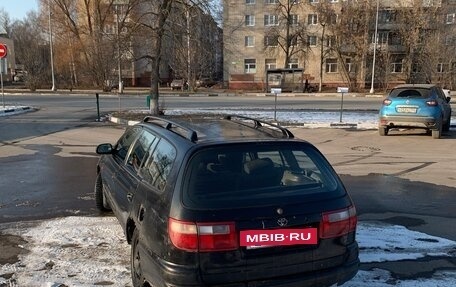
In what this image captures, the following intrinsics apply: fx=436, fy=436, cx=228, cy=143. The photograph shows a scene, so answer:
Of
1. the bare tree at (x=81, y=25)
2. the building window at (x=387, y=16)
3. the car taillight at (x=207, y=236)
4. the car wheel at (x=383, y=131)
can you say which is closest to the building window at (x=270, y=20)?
the building window at (x=387, y=16)

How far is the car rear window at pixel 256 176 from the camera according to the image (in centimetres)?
312

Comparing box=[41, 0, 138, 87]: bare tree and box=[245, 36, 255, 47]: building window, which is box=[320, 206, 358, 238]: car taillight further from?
box=[245, 36, 255, 47]: building window

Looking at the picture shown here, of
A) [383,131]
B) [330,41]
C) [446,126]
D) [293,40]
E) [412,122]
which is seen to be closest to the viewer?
[412,122]

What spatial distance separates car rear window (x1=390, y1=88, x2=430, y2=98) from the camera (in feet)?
45.9

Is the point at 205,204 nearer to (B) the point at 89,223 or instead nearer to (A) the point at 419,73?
(B) the point at 89,223

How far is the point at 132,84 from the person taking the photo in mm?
66000

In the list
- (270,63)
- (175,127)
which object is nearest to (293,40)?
(270,63)

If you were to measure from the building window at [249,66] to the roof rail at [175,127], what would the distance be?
197ft

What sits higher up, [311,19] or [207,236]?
[311,19]

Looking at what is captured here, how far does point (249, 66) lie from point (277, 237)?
62.3m

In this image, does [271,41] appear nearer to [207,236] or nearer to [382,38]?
[382,38]

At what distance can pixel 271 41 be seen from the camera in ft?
204

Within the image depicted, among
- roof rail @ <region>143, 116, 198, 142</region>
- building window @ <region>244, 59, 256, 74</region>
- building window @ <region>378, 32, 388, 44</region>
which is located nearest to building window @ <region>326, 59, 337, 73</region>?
building window @ <region>378, 32, 388, 44</region>

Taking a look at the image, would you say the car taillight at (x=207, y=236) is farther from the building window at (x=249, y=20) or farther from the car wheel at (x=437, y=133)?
the building window at (x=249, y=20)
